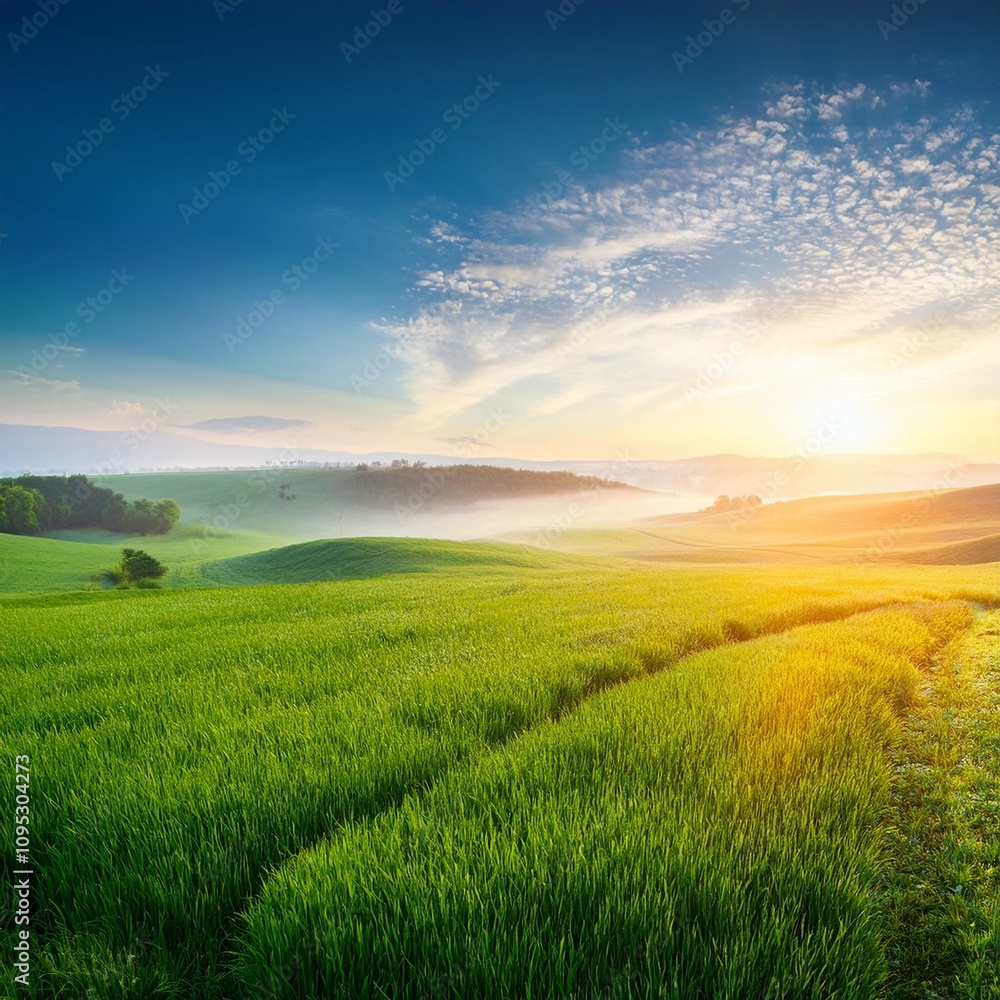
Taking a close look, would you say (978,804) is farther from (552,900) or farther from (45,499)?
(45,499)

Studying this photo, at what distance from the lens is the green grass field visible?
2111 millimetres

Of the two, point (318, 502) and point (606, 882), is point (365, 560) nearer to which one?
point (606, 882)

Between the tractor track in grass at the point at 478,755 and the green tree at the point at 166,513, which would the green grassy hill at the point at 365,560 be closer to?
the tractor track in grass at the point at 478,755

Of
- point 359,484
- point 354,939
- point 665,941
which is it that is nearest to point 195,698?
point 354,939

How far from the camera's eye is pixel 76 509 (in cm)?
10862

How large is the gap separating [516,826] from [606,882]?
0.67m

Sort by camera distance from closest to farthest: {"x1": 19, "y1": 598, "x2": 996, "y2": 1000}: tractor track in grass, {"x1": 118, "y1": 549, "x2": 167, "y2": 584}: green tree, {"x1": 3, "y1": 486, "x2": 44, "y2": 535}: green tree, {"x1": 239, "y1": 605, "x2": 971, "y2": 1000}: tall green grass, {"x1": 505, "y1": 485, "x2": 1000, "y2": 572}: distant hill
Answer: {"x1": 239, "y1": 605, "x2": 971, "y2": 1000}: tall green grass → {"x1": 19, "y1": 598, "x2": 996, "y2": 1000}: tractor track in grass → {"x1": 505, "y1": 485, "x2": 1000, "y2": 572}: distant hill → {"x1": 118, "y1": 549, "x2": 167, "y2": 584}: green tree → {"x1": 3, "y1": 486, "x2": 44, "y2": 535}: green tree

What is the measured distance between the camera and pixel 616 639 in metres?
8.41

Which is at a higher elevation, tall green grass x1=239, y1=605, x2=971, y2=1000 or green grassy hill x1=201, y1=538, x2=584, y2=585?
tall green grass x1=239, y1=605, x2=971, y2=1000

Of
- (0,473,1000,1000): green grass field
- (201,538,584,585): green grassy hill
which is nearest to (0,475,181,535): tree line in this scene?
(201,538,584,585): green grassy hill

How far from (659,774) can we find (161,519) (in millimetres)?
134849

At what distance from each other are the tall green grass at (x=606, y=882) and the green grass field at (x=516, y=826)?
0.6 inches

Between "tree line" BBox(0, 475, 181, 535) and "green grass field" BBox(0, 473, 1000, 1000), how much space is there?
4859 inches

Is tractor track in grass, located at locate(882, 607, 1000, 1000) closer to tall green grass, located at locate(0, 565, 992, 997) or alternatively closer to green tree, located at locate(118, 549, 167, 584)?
tall green grass, located at locate(0, 565, 992, 997)
